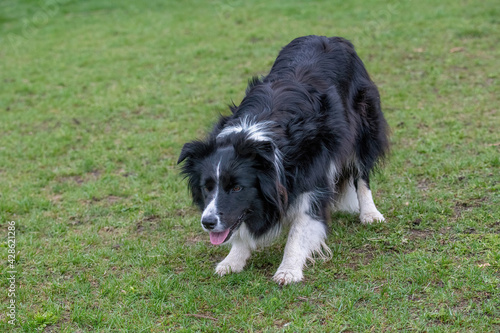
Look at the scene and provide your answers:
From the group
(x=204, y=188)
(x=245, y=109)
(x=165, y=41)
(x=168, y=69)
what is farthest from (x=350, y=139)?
(x=165, y=41)

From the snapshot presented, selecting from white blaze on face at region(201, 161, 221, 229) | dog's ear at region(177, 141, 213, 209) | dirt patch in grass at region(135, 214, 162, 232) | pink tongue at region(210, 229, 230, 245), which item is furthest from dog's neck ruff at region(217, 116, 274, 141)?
dirt patch in grass at region(135, 214, 162, 232)

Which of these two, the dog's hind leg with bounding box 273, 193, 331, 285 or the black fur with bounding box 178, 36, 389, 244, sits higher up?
the black fur with bounding box 178, 36, 389, 244

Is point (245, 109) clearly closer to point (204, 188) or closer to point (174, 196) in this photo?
point (204, 188)

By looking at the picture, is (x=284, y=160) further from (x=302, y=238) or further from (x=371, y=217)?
(x=371, y=217)

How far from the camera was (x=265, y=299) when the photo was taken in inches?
167

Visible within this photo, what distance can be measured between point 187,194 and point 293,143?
217 centimetres

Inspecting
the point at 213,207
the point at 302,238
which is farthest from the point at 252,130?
the point at 302,238

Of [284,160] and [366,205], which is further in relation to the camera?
[366,205]

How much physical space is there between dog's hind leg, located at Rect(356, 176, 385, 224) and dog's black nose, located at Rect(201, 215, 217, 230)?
191 centimetres

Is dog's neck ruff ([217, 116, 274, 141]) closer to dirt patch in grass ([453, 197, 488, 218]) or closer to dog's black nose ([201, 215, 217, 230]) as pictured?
dog's black nose ([201, 215, 217, 230])

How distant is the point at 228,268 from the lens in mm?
4766

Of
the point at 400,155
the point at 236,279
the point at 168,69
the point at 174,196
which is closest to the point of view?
the point at 236,279

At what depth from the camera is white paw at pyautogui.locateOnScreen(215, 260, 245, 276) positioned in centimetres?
475

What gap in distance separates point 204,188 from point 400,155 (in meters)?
3.43
